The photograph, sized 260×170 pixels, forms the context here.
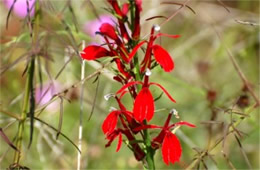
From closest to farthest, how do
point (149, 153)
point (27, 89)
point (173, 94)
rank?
point (149, 153), point (27, 89), point (173, 94)

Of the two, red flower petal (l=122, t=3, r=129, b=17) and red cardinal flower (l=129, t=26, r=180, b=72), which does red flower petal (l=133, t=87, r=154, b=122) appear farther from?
red flower petal (l=122, t=3, r=129, b=17)

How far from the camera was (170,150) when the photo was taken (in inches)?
45.1

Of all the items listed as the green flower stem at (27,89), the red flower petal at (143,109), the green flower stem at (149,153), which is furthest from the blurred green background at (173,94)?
the red flower petal at (143,109)

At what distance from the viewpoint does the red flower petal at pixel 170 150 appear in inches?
44.7

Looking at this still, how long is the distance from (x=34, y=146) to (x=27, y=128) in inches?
7.8

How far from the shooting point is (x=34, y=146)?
253cm

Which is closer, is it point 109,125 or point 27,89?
point 109,125

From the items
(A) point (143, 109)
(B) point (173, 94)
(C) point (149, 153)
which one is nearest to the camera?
(A) point (143, 109)

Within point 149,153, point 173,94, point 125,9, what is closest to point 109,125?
point 149,153

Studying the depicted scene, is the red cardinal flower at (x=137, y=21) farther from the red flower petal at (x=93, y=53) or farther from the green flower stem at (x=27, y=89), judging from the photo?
the green flower stem at (x=27, y=89)

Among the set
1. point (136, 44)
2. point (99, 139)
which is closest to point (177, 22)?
point (99, 139)

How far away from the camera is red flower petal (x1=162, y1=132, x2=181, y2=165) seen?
113 centimetres

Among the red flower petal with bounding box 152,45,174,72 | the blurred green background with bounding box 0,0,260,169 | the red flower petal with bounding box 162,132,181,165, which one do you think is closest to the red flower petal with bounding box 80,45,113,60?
the red flower petal with bounding box 152,45,174,72

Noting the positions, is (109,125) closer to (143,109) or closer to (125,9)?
(143,109)
